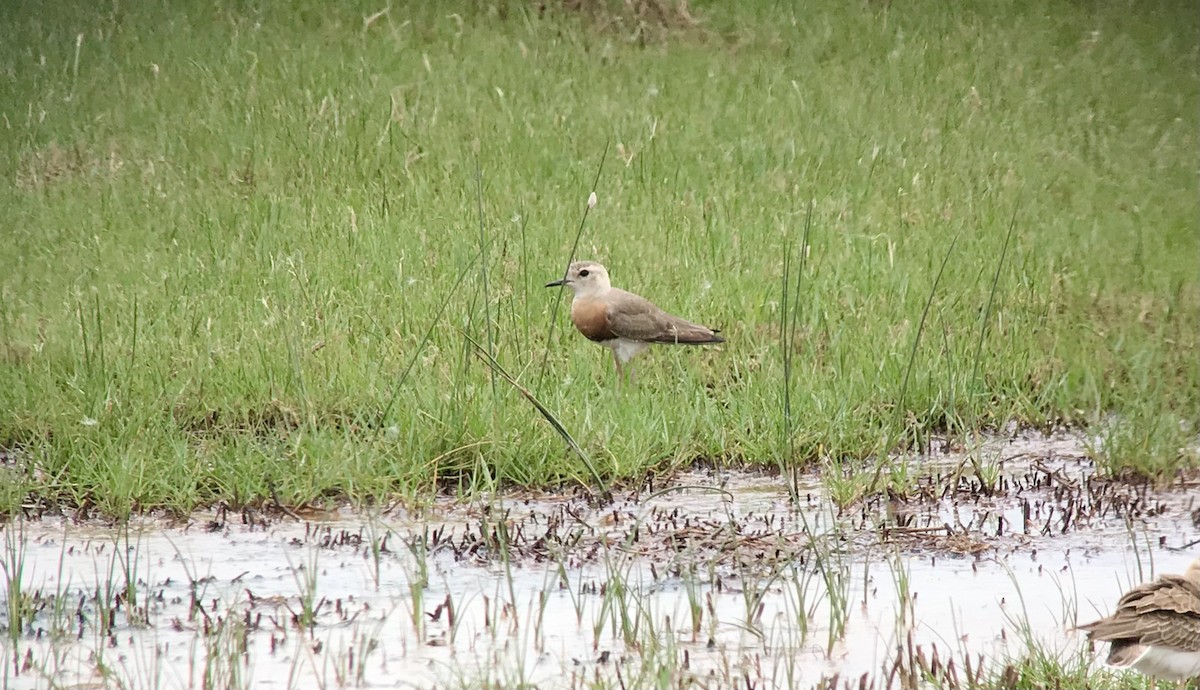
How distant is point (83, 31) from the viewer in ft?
51.4

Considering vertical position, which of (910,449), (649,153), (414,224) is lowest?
(910,449)

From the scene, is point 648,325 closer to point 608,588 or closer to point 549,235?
point 549,235

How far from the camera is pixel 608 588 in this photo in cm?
559

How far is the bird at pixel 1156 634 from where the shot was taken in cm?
459

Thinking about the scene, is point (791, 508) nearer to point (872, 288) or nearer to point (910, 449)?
point (910, 449)

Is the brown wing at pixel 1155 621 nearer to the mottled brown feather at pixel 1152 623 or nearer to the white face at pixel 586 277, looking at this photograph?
the mottled brown feather at pixel 1152 623

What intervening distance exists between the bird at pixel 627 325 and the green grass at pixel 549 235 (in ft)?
0.66

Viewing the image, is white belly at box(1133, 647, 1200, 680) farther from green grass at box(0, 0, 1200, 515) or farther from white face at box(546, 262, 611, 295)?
white face at box(546, 262, 611, 295)

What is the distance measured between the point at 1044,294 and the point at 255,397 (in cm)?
499

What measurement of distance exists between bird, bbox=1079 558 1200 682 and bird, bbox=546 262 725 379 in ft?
13.6

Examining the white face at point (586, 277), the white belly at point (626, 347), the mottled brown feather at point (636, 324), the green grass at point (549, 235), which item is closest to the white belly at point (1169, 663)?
the green grass at point (549, 235)

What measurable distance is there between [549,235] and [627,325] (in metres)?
2.14

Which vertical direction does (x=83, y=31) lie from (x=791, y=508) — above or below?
above

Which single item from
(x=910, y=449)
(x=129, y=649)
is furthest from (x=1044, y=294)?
(x=129, y=649)
